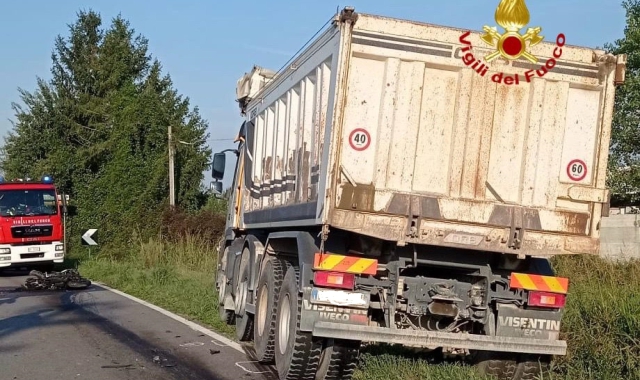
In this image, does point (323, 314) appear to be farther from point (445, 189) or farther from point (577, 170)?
point (577, 170)

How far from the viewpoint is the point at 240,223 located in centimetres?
1145

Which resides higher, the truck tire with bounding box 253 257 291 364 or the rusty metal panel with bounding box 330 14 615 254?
the rusty metal panel with bounding box 330 14 615 254

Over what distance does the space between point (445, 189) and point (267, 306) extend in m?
2.66

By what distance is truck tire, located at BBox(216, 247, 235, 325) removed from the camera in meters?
11.9

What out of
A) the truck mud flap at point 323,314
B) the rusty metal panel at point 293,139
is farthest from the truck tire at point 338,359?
the rusty metal panel at point 293,139

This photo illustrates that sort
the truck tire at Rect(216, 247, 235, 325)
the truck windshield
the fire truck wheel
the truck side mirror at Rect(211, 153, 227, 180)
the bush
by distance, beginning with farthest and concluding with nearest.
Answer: the bush, the fire truck wheel, the truck windshield, the truck side mirror at Rect(211, 153, 227, 180), the truck tire at Rect(216, 247, 235, 325)

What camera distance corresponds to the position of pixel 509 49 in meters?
6.90

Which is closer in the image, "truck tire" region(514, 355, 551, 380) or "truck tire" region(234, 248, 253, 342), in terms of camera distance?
"truck tire" region(514, 355, 551, 380)

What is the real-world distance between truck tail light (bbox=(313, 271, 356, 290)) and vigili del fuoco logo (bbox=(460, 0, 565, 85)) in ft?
6.84

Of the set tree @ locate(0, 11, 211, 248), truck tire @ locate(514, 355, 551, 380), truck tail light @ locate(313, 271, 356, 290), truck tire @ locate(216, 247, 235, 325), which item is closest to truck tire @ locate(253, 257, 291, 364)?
truck tail light @ locate(313, 271, 356, 290)

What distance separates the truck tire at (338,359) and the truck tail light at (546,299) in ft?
5.24

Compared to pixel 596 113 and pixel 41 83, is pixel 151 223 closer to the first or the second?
pixel 41 83

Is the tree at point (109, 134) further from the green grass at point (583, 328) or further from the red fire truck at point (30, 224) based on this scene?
the green grass at point (583, 328)

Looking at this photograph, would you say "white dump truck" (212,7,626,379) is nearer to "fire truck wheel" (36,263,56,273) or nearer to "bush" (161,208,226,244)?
"fire truck wheel" (36,263,56,273)
